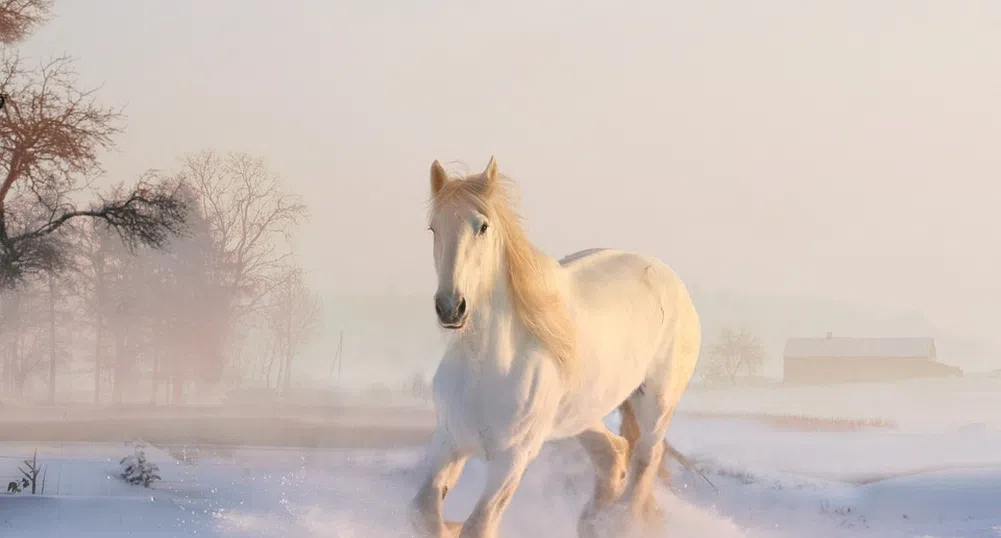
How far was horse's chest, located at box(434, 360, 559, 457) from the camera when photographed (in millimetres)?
6711

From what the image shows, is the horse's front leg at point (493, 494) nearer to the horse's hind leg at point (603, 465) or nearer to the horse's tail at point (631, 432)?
the horse's hind leg at point (603, 465)

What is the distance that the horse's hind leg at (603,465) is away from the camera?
→ 8.68m

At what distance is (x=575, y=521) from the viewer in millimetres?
9367

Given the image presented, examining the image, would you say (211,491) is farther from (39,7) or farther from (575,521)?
(39,7)

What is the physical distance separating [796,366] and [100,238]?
1716 centimetres

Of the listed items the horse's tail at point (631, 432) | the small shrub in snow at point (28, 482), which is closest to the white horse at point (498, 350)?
the horse's tail at point (631, 432)

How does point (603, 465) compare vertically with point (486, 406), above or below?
below

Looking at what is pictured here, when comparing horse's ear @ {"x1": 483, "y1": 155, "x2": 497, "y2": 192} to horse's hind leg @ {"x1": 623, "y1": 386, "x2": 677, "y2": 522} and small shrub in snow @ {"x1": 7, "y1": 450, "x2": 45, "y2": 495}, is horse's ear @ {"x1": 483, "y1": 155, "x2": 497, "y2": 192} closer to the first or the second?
horse's hind leg @ {"x1": 623, "y1": 386, "x2": 677, "y2": 522}

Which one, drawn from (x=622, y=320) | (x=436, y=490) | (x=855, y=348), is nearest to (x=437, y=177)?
(x=436, y=490)

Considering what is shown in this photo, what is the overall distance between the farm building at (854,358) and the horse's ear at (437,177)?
2432 centimetres

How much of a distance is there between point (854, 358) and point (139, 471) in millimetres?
22621

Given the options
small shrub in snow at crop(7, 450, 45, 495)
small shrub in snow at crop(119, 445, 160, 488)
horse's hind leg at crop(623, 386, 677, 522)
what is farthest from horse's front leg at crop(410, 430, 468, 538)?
small shrub in snow at crop(119, 445, 160, 488)

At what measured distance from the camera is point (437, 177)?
684 centimetres

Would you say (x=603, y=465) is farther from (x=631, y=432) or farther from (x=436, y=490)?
(x=436, y=490)
